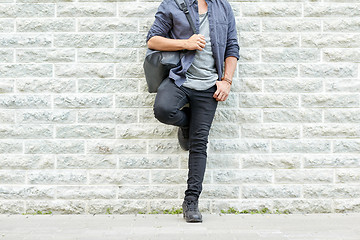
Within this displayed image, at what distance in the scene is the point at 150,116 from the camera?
180 inches

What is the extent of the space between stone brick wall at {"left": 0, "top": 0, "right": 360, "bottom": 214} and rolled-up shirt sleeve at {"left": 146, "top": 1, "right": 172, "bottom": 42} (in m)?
0.41

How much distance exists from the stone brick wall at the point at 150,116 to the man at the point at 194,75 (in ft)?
1.38

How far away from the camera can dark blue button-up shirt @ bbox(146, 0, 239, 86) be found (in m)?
4.09

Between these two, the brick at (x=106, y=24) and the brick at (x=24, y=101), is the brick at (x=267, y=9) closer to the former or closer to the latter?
the brick at (x=106, y=24)

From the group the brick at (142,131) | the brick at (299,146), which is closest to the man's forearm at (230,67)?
the brick at (142,131)

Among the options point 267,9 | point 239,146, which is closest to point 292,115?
point 239,146

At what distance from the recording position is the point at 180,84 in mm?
4062

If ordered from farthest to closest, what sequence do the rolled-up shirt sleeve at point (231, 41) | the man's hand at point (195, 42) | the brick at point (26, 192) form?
the brick at point (26, 192)
the rolled-up shirt sleeve at point (231, 41)
the man's hand at point (195, 42)

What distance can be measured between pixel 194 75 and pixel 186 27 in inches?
16.4

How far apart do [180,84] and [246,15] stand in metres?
1.08

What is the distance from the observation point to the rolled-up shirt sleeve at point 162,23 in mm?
4129

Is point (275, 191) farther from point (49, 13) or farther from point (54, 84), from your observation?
point (49, 13)

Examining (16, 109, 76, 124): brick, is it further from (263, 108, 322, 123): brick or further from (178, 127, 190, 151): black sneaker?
(263, 108, 322, 123): brick

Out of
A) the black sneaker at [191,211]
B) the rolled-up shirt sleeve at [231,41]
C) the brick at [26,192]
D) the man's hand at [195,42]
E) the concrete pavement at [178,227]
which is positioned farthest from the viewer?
the brick at [26,192]
